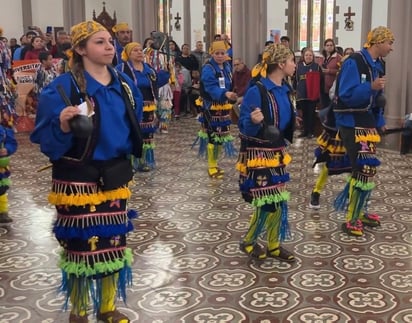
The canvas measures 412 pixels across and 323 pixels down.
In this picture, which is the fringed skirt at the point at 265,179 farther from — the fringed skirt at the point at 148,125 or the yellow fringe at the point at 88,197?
the fringed skirt at the point at 148,125

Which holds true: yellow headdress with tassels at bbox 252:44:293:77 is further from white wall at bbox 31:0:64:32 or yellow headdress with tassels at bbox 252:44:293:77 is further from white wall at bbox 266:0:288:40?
white wall at bbox 31:0:64:32

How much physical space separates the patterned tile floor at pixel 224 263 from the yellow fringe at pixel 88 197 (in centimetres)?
87

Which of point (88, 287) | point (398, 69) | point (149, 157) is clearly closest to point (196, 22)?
point (398, 69)

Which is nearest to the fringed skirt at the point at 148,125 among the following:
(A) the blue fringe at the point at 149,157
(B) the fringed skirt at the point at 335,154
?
(A) the blue fringe at the point at 149,157

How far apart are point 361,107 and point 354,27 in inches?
324

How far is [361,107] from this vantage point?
15.4ft

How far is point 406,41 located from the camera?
9117 millimetres

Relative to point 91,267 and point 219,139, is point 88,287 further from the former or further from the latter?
point 219,139

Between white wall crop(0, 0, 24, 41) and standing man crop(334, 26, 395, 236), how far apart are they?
1554 centimetres

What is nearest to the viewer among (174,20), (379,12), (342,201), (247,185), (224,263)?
(247,185)

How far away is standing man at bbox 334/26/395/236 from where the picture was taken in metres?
4.66

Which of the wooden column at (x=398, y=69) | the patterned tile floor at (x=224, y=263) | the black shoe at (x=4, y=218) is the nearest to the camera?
the patterned tile floor at (x=224, y=263)

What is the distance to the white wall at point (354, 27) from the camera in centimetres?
1223

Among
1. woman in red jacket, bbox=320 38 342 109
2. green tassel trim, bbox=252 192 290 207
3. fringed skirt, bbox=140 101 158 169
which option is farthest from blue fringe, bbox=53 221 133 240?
woman in red jacket, bbox=320 38 342 109
